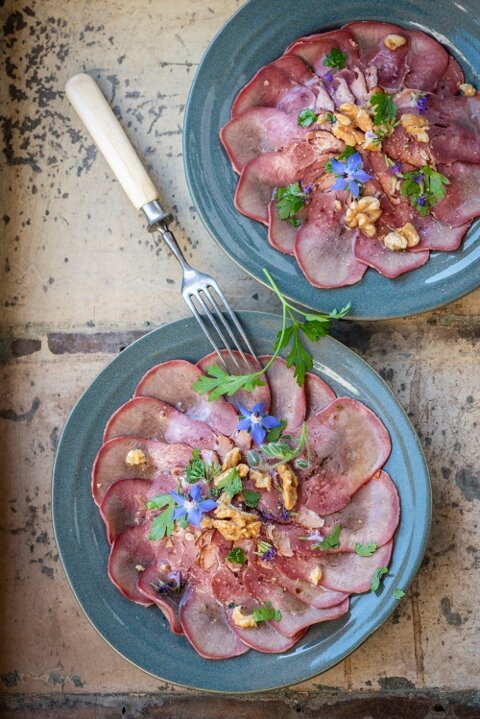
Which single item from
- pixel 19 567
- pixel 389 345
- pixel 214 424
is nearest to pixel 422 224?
pixel 389 345

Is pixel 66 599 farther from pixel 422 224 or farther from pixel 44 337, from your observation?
pixel 422 224

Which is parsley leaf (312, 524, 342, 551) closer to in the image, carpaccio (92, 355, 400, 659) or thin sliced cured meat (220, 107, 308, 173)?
carpaccio (92, 355, 400, 659)

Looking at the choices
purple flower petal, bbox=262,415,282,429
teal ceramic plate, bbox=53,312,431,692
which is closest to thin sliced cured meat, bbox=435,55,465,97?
teal ceramic plate, bbox=53,312,431,692

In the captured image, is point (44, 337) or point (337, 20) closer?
point (337, 20)

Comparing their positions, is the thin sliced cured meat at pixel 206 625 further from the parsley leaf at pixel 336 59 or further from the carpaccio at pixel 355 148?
the parsley leaf at pixel 336 59

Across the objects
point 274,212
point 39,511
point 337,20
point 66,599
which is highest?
point 337,20

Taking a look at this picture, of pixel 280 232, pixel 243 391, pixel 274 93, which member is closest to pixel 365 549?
pixel 243 391
